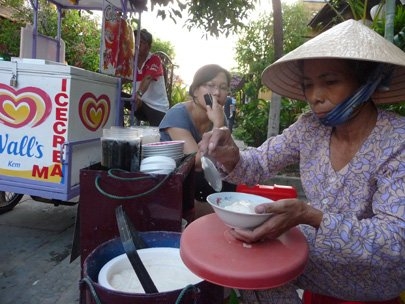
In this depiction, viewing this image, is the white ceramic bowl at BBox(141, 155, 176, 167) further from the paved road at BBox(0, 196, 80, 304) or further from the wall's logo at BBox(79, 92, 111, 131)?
the paved road at BBox(0, 196, 80, 304)

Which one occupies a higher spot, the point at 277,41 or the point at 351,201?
the point at 277,41

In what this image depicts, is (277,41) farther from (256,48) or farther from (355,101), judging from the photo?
(256,48)

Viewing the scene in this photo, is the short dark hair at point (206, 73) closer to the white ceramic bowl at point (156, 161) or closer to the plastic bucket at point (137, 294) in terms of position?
the white ceramic bowl at point (156, 161)

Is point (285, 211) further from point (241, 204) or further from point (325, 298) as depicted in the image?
point (325, 298)

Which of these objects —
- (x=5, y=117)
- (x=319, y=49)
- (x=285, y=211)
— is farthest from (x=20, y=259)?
(x=319, y=49)

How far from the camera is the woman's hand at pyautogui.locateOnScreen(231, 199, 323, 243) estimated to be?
3.47ft

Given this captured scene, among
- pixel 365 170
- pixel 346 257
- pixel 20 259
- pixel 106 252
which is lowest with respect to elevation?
pixel 20 259

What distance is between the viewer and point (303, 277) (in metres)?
1.47

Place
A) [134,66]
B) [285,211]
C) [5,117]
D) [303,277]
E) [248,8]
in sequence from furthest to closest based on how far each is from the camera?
[248,8] < [134,66] < [5,117] < [303,277] < [285,211]

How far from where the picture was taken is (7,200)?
378cm

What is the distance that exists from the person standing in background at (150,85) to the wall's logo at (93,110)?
48.6 inches

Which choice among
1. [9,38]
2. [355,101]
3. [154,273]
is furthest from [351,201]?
[9,38]

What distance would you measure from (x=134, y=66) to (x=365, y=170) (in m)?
2.82

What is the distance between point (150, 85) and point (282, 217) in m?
3.56
